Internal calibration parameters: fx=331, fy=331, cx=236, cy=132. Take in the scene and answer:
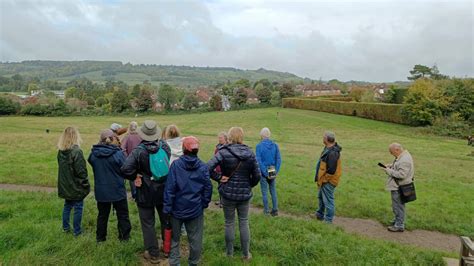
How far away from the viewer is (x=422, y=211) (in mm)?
9109

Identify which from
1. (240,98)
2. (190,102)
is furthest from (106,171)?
(190,102)

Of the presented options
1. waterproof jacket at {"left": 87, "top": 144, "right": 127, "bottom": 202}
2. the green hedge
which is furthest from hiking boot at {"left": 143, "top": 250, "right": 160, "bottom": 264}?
the green hedge

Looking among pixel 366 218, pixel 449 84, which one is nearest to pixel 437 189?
pixel 366 218

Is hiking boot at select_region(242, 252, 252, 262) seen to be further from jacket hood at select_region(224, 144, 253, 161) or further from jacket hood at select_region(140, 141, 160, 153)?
jacket hood at select_region(140, 141, 160, 153)

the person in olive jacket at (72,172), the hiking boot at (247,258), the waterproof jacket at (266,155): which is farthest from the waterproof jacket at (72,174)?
the waterproof jacket at (266,155)

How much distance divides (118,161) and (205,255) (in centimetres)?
215

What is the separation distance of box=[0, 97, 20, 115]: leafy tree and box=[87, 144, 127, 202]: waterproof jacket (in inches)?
3080

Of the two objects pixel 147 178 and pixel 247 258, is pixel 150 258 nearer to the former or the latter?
pixel 147 178

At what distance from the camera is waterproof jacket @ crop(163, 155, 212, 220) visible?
4.64 meters

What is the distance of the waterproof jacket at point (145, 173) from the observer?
494 cm

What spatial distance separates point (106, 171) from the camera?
5.66 metres

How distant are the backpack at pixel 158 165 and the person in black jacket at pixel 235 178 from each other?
0.70 m

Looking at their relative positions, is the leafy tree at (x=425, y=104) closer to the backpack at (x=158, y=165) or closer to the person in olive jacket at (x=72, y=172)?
the backpack at (x=158, y=165)

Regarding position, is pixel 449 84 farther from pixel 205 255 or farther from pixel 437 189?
pixel 205 255
